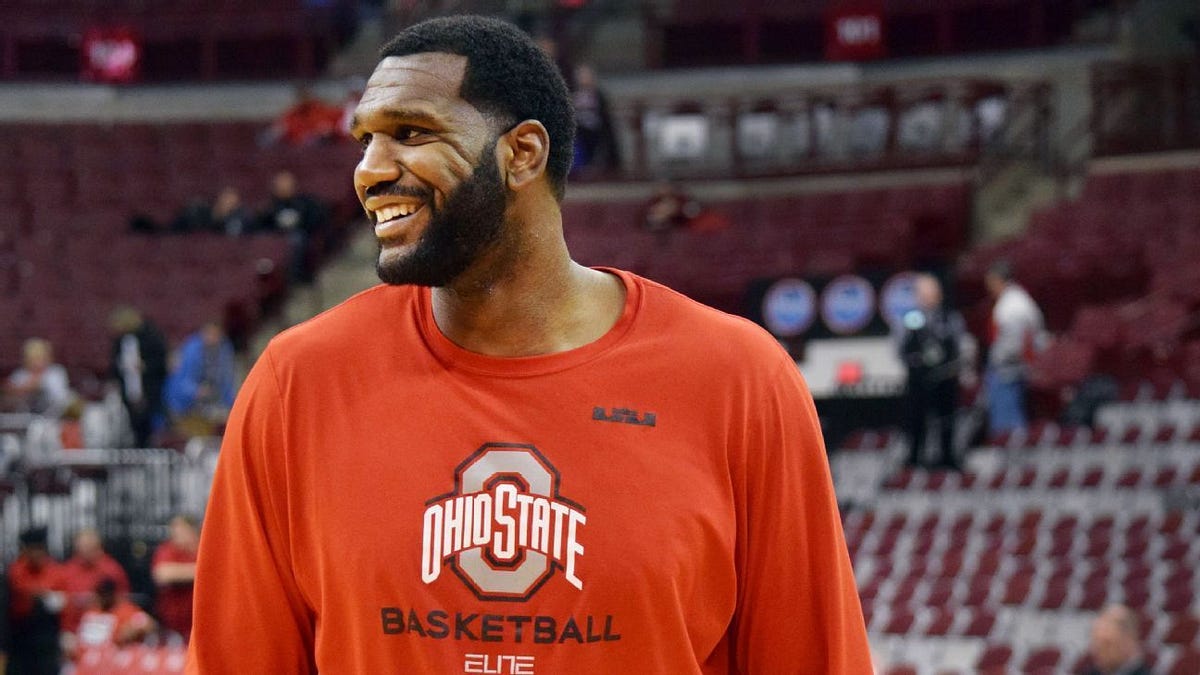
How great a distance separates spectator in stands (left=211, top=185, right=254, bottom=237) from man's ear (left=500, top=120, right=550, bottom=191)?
16116mm

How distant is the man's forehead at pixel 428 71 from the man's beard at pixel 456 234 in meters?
0.08

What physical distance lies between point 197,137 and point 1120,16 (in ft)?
34.2

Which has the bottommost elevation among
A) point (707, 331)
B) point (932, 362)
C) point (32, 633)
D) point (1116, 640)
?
point (32, 633)

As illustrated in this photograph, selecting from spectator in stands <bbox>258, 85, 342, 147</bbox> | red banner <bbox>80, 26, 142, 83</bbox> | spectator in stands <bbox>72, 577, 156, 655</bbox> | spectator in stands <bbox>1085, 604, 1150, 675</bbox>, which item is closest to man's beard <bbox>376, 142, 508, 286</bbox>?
spectator in stands <bbox>1085, 604, 1150, 675</bbox>

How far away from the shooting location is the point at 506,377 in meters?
2.03

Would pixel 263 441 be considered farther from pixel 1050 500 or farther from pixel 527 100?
pixel 1050 500

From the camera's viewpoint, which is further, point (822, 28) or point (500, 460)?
point (822, 28)

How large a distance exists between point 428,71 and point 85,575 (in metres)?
10.2

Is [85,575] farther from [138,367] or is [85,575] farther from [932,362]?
[932,362]

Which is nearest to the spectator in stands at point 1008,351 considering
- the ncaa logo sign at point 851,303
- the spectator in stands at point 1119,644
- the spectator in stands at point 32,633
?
the ncaa logo sign at point 851,303

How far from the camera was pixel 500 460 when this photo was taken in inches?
77.6

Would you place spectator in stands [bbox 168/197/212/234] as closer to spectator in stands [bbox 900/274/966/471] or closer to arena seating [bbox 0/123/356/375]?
arena seating [bbox 0/123/356/375]

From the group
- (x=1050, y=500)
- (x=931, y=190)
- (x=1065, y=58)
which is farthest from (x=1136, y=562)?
(x=1065, y=58)

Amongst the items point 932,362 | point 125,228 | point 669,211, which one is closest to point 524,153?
point 932,362
